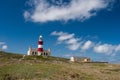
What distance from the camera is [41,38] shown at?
130m

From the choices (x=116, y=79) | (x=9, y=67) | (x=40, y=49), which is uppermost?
(x=40, y=49)

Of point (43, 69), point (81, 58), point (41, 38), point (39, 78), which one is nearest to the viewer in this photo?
point (39, 78)

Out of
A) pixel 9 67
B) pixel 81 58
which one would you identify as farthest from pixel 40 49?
pixel 9 67

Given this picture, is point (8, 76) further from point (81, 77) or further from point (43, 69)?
point (81, 77)

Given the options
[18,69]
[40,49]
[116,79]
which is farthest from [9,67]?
[40,49]

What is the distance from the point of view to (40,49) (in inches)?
5138

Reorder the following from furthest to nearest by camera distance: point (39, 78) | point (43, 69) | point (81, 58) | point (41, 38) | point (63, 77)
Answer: point (81, 58) < point (41, 38) < point (43, 69) < point (63, 77) < point (39, 78)

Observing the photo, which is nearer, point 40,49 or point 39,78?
point 39,78

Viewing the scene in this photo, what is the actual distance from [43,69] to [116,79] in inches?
565

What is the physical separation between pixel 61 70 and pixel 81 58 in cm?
10738

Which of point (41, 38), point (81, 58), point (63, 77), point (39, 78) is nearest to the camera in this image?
point (39, 78)

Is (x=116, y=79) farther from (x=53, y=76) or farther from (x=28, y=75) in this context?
(x=28, y=75)

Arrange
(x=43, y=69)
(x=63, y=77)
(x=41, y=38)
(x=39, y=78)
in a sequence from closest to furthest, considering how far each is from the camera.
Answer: (x=39, y=78)
(x=63, y=77)
(x=43, y=69)
(x=41, y=38)

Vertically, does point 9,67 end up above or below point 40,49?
below
